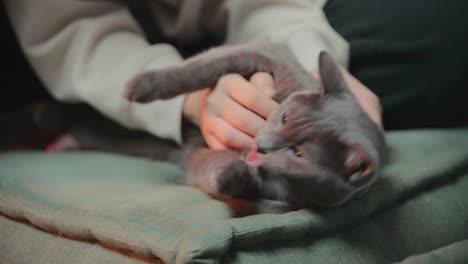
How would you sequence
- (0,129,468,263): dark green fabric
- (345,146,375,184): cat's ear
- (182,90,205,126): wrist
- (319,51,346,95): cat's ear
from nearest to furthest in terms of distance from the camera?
(0,129,468,263): dark green fabric → (345,146,375,184): cat's ear → (319,51,346,95): cat's ear → (182,90,205,126): wrist

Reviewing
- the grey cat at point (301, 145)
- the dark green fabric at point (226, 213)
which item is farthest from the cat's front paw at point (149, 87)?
the dark green fabric at point (226, 213)

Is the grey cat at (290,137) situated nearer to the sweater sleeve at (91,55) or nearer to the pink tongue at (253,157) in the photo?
the pink tongue at (253,157)

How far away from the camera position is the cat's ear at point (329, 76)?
32.3 inches

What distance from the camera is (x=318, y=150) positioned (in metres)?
0.73

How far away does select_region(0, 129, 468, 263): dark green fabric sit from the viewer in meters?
0.60

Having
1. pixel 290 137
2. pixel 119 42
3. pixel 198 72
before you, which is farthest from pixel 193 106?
pixel 290 137

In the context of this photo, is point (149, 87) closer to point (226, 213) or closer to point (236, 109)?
point (236, 109)

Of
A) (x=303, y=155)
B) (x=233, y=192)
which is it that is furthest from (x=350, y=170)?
(x=233, y=192)

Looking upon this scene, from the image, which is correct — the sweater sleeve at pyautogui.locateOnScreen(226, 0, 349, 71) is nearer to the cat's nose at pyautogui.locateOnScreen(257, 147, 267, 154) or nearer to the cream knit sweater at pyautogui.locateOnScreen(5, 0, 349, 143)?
the cream knit sweater at pyautogui.locateOnScreen(5, 0, 349, 143)

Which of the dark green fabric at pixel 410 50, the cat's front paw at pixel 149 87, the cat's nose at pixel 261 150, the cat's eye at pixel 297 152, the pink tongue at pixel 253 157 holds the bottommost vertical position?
the dark green fabric at pixel 410 50

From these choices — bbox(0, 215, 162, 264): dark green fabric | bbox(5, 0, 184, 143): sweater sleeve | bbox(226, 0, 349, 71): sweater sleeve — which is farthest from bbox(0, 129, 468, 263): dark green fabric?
bbox(226, 0, 349, 71): sweater sleeve

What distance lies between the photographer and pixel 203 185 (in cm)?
90

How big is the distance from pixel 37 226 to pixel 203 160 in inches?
13.9

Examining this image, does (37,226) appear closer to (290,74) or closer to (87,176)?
(87,176)
